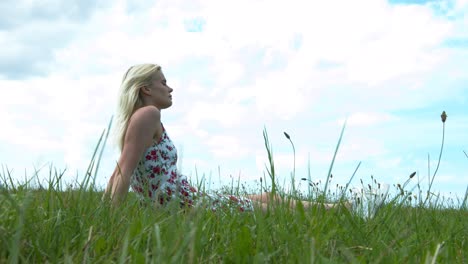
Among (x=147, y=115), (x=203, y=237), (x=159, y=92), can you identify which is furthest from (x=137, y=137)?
(x=203, y=237)

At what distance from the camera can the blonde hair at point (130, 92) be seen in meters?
5.28

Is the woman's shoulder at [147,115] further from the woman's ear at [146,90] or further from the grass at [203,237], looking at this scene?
the grass at [203,237]

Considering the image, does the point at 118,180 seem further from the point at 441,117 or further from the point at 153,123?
the point at 441,117

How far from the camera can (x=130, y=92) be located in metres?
5.49

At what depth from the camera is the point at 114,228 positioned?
2.43 meters

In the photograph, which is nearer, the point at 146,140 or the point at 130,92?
the point at 146,140

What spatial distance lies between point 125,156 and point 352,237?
2.73m

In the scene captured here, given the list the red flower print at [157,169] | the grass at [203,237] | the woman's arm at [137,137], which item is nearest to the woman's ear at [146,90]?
the woman's arm at [137,137]

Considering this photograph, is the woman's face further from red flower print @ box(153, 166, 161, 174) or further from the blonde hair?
red flower print @ box(153, 166, 161, 174)

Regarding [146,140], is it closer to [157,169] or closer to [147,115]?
[147,115]

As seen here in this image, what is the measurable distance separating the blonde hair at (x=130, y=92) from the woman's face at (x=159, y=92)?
5 centimetres

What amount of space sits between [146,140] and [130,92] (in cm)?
76

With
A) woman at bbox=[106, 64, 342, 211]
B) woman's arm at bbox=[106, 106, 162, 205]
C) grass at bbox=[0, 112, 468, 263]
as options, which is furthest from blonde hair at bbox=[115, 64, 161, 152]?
grass at bbox=[0, 112, 468, 263]

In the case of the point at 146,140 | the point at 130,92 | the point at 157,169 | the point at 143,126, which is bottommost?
the point at 157,169
